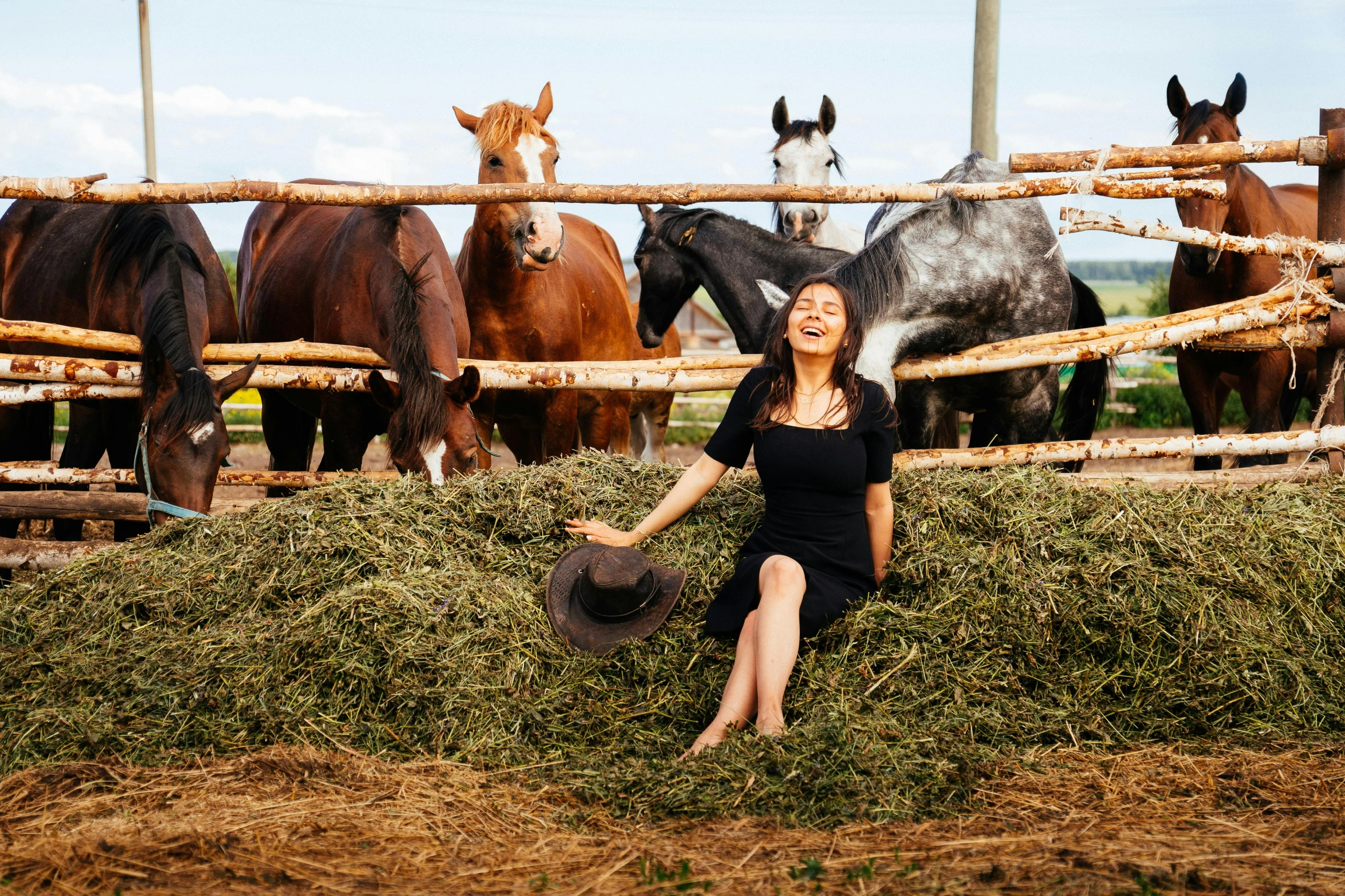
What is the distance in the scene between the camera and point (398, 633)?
3168mm

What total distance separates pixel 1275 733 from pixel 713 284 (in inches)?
143

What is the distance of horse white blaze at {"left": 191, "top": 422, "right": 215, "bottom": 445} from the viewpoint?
4.11 meters

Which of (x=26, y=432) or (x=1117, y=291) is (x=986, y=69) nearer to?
(x=26, y=432)

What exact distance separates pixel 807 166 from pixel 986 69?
1.61m

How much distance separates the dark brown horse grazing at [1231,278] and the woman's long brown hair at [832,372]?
3.15 m

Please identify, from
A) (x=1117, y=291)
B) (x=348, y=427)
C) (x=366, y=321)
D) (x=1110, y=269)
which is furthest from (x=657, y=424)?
(x=1110, y=269)

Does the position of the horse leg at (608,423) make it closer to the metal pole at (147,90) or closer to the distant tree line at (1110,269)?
the metal pole at (147,90)

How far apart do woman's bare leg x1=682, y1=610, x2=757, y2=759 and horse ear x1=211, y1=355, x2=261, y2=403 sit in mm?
2431

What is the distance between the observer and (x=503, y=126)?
568 centimetres

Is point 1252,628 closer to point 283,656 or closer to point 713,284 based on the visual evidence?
point 283,656

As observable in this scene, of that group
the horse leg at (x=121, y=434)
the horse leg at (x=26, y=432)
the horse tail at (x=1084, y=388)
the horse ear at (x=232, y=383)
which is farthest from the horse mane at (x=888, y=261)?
the horse leg at (x=26, y=432)

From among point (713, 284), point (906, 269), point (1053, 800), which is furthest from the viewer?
point (713, 284)

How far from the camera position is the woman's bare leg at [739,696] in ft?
9.59

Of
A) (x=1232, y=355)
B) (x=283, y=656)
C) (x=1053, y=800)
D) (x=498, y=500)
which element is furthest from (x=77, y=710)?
(x=1232, y=355)
